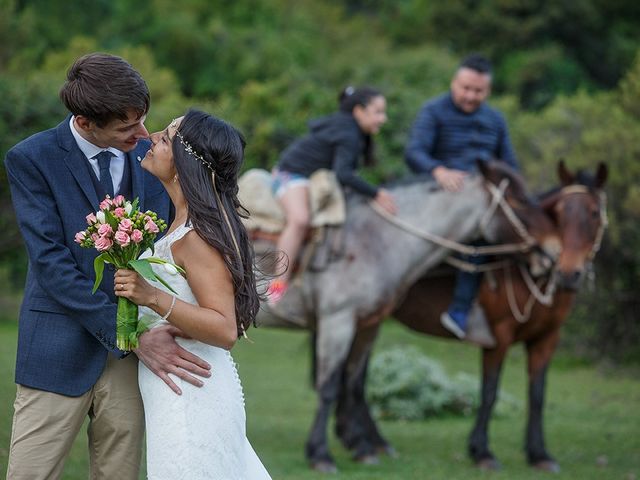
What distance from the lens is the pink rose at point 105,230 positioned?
138 inches

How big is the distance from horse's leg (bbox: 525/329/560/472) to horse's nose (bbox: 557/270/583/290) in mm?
694

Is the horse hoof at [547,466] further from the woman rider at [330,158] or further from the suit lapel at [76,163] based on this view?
the suit lapel at [76,163]

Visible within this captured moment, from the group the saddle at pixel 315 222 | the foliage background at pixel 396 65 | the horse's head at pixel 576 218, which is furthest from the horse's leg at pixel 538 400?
the foliage background at pixel 396 65

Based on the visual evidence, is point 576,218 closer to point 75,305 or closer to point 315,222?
point 315,222

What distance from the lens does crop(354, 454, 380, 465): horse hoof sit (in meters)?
8.09

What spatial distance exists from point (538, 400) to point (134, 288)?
17.7ft

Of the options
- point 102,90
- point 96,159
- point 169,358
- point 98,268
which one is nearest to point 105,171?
point 96,159

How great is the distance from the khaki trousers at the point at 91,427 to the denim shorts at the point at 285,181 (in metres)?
4.05

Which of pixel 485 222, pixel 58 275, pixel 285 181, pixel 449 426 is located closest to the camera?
pixel 58 275

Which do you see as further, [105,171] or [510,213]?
[510,213]

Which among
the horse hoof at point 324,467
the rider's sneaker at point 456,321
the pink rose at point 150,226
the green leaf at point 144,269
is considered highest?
the pink rose at point 150,226

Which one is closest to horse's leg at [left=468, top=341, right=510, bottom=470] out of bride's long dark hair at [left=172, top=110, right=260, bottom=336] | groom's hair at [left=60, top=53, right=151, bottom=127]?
bride's long dark hair at [left=172, top=110, right=260, bottom=336]

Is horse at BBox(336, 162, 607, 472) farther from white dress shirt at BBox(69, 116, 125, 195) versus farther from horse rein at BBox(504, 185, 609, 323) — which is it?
white dress shirt at BBox(69, 116, 125, 195)

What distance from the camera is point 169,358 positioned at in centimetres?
372
